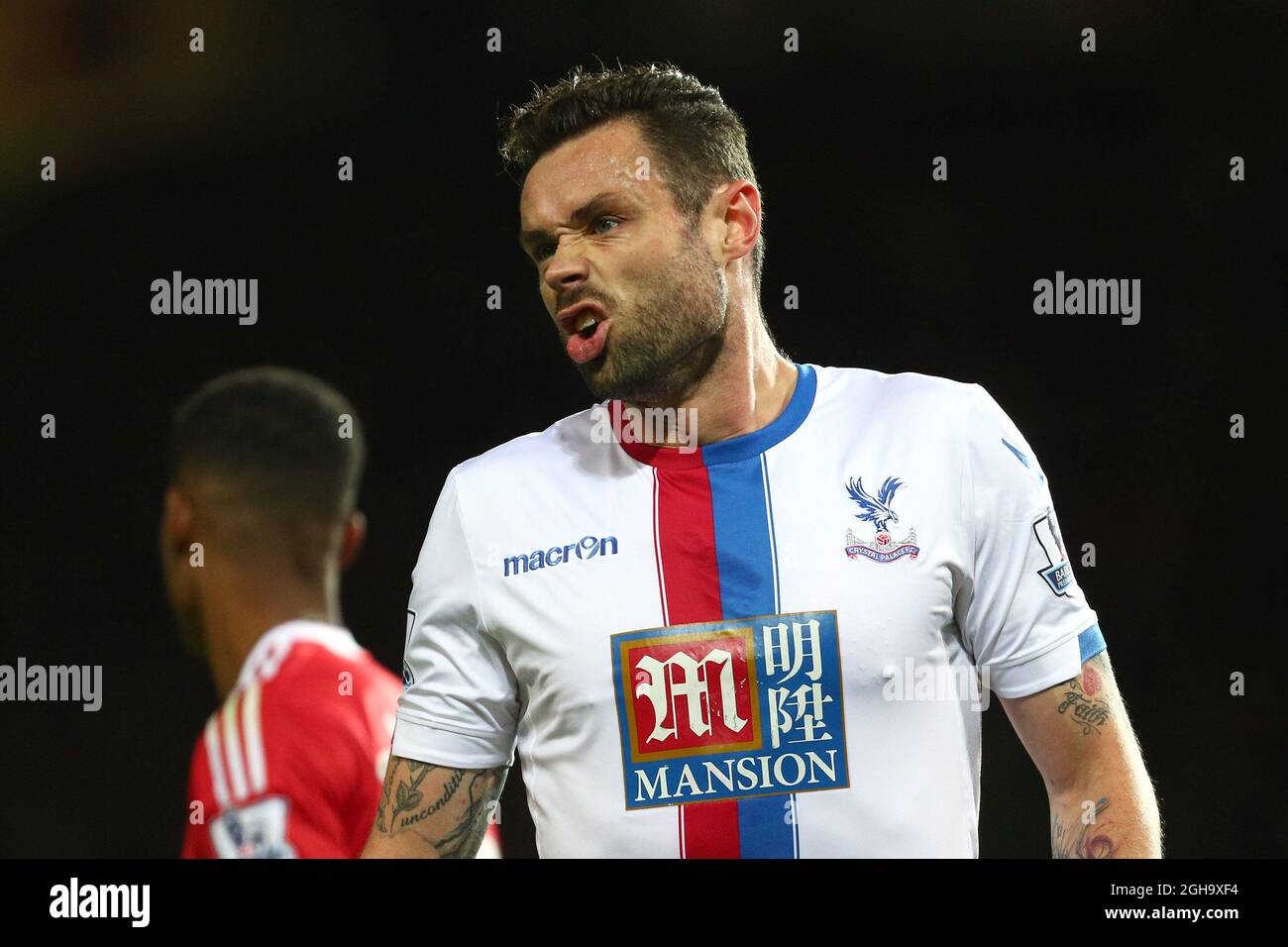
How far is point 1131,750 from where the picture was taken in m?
2.26

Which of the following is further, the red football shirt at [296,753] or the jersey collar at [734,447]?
the red football shirt at [296,753]

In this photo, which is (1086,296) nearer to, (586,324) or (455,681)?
(586,324)

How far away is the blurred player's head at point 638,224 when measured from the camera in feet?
8.04

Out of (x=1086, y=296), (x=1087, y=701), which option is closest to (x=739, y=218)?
(x=1087, y=701)

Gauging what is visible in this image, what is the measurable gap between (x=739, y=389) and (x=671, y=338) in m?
0.15

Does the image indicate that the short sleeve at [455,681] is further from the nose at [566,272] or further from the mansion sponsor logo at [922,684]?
the mansion sponsor logo at [922,684]

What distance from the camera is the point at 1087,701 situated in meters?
2.26

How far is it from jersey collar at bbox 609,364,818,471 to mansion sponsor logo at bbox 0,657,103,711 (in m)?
1.75

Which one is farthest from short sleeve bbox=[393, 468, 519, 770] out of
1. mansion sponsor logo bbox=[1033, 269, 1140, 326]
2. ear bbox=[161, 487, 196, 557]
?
mansion sponsor logo bbox=[1033, 269, 1140, 326]
